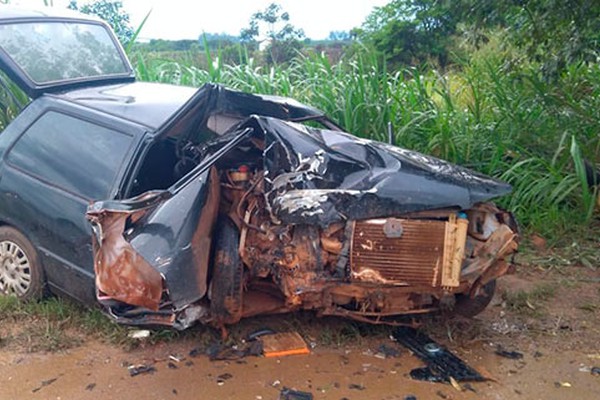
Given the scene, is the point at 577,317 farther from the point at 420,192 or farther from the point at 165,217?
the point at 165,217

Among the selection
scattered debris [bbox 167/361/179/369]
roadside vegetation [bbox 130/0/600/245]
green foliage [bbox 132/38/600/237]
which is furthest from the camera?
green foliage [bbox 132/38/600/237]

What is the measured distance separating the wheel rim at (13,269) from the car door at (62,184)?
177 mm

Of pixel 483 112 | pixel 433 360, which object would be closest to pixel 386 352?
pixel 433 360

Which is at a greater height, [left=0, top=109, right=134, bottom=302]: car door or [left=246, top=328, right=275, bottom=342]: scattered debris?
[left=0, top=109, right=134, bottom=302]: car door

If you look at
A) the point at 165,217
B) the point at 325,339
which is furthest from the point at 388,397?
the point at 165,217

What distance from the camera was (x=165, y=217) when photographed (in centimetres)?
351

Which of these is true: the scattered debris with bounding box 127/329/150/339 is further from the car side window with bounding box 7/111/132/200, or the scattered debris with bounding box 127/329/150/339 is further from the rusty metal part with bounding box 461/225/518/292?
the rusty metal part with bounding box 461/225/518/292

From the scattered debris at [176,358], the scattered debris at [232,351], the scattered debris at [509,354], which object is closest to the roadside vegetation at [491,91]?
the scattered debris at [509,354]

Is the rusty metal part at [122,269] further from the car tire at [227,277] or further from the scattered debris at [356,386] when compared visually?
the scattered debris at [356,386]

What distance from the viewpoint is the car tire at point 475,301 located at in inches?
156

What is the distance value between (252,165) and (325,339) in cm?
122

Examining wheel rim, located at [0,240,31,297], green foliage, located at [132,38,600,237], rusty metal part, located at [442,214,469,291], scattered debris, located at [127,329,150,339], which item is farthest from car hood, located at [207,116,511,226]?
green foliage, located at [132,38,600,237]

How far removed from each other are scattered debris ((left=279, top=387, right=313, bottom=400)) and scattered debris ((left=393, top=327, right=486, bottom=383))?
0.65 m

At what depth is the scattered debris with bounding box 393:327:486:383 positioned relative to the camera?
3518mm
